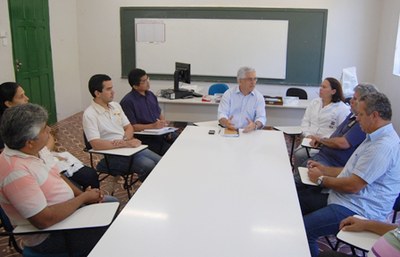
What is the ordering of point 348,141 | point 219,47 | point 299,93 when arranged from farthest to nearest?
point 219,47, point 299,93, point 348,141

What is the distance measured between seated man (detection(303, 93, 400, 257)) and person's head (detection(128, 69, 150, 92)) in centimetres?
208

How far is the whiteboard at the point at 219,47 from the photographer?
21.9ft

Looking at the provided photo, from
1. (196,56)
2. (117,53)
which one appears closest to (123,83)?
(117,53)

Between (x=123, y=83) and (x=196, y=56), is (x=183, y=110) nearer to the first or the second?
(x=196, y=56)

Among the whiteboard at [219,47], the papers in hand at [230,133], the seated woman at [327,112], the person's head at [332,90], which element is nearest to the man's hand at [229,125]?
the papers in hand at [230,133]

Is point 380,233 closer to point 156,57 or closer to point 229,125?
point 229,125

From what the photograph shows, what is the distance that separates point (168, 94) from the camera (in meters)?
4.80

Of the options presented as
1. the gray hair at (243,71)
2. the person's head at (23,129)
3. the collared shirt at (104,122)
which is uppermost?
the gray hair at (243,71)

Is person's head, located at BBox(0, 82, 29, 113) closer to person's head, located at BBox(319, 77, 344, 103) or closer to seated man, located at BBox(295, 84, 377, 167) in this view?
seated man, located at BBox(295, 84, 377, 167)

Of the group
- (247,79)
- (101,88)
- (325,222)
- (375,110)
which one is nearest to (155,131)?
(101,88)

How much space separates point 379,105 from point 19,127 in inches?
73.3

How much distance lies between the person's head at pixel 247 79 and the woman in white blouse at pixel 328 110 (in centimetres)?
66

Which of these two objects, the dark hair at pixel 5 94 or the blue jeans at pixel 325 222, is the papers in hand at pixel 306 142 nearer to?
the blue jeans at pixel 325 222

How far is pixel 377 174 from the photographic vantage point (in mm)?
1940
